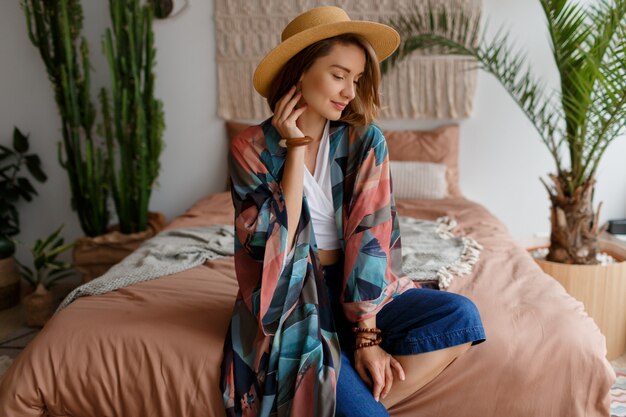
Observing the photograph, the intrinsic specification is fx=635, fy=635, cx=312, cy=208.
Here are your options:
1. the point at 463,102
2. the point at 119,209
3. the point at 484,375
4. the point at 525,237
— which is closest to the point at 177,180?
the point at 119,209

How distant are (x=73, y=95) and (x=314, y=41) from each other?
7.28ft

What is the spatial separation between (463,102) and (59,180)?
2452mm

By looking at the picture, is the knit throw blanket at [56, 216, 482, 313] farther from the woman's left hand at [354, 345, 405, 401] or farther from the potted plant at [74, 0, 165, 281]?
the potted plant at [74, 0, 165, 281]

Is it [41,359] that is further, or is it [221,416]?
[41,359]

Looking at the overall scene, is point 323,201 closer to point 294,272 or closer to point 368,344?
point 294,272

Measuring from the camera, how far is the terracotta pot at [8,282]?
3.30 m

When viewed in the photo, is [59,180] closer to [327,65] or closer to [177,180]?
[177,180]

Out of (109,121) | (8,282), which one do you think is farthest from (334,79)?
(8,282)

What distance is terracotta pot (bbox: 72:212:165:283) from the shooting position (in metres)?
3.38

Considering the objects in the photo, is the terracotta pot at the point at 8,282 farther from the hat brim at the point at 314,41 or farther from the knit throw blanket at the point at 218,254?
the hat brim at the point at 314,41

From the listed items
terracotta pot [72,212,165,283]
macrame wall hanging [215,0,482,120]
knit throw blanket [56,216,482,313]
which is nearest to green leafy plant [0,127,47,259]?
terracotta pot [72,212,165,283]

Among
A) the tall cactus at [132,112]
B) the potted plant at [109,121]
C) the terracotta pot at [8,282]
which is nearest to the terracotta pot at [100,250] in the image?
the potted plant at [109,121]

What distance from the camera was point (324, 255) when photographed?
164cm

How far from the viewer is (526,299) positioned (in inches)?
73.6
